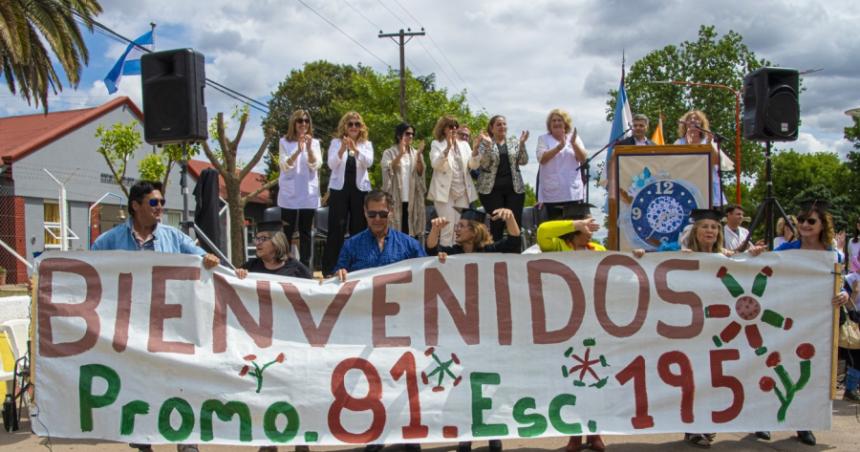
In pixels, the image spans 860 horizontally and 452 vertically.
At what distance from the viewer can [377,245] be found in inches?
197

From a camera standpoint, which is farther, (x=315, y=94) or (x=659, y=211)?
(x=315, y=94)

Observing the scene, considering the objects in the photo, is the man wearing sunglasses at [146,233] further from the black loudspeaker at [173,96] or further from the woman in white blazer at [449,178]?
the woman in white blazer at [449,178]

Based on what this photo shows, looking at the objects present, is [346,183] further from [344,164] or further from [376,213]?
[376,213]

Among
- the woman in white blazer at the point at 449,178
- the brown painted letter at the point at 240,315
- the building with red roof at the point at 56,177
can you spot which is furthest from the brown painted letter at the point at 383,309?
the building with red roof at the point at 56,177

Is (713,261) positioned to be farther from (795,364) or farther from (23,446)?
(23,446)

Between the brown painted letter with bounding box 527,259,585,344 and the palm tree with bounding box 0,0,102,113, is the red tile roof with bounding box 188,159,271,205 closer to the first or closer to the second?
the palm tree with bounding box 0,0,102,113

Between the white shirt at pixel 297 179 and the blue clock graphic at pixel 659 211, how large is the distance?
10.9 ft

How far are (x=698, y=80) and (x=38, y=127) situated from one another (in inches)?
1109

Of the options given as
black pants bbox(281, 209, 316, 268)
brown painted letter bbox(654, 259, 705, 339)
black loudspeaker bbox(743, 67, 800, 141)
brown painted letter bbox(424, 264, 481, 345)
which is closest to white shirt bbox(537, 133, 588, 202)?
black loudspeaker bbox(743, 67, 800, 141)

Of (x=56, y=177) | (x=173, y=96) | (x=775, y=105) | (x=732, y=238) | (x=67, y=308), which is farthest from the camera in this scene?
(x=56, y=177)

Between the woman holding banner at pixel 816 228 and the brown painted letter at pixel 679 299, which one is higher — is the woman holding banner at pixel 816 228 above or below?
above

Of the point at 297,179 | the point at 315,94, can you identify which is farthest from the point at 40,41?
the point at 315,94

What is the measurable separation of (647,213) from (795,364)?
2436 mm

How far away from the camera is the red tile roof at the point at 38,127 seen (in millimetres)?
25197
